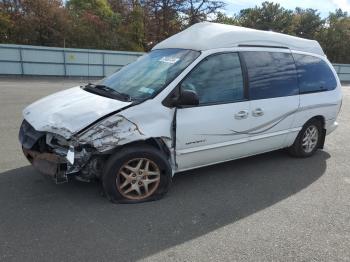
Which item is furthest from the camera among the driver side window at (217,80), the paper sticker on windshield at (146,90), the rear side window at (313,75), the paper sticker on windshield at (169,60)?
the rear side window at (313,75)

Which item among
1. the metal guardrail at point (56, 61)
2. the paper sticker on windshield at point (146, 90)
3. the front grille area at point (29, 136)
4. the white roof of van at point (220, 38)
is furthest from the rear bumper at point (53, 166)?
the metal guardrail at point (56, 61)

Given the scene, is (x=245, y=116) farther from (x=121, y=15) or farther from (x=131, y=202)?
(x=121, y=15)

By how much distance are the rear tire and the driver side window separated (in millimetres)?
1716

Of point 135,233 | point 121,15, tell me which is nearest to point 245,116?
point 135,233

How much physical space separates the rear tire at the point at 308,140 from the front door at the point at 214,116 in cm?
141

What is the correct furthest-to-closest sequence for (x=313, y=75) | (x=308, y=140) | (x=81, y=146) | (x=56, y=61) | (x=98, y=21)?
1. (x=98, y=21)
2. (x=56, y=61)
3. (x=308, y=140)
4. (x=313, y=75)
5. (x=81, y=146)

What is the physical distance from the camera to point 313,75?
5.59 meters

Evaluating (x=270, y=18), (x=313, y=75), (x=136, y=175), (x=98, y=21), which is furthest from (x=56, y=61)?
A: (x=270, y=18)

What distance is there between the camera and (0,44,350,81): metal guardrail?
2005 cm

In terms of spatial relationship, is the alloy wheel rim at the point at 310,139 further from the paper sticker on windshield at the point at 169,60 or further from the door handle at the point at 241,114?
the paper sticker on windshield at the point at 169,60

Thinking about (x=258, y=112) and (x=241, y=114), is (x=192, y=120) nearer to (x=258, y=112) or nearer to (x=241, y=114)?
(x=241, y=114)

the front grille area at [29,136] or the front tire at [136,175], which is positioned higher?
the front grille area at [29,136]

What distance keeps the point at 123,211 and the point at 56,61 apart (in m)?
19.6

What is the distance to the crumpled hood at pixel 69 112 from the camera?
3589 millimetres
